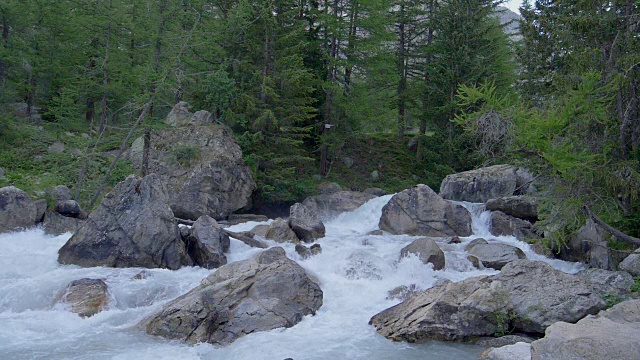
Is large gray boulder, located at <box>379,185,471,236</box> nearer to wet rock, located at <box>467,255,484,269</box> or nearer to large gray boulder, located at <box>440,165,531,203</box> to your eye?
large gray boulder, located at <box>440,165,531,203</box>

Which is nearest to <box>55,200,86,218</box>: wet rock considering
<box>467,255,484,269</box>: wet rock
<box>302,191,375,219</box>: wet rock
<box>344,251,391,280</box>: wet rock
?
<box>302,191,375,219</box>: wet rock

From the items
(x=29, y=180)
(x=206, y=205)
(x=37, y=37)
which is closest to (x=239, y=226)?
(x=206, y=205)

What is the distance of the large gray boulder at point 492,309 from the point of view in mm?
10414

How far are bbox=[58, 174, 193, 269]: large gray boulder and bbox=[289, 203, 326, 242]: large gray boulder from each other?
4.63m

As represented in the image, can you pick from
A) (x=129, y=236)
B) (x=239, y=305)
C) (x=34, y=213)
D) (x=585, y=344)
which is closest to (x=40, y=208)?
(x=34, y=213)

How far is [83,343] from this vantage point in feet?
31.9

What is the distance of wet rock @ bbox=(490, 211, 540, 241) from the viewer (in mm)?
19548

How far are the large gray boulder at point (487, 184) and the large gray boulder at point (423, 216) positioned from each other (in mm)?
2899

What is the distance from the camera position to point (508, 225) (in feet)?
65.5

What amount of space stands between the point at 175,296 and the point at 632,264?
1134 cm

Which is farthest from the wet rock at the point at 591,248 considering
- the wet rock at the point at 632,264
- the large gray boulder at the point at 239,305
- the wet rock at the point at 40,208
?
the wet rock at the point at 40,208

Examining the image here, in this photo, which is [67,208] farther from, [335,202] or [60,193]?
[335,202]

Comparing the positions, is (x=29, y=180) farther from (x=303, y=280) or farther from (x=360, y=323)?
Answer: (x=360, y=323)

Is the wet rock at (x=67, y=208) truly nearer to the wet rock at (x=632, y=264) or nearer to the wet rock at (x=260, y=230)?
the wet rock at (x=260, y=230)
